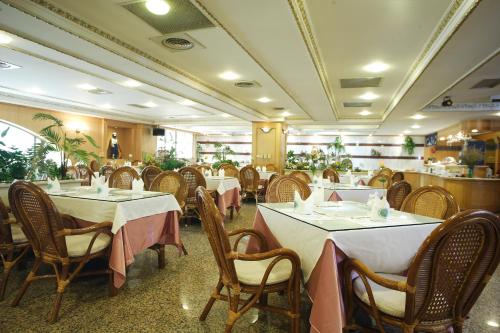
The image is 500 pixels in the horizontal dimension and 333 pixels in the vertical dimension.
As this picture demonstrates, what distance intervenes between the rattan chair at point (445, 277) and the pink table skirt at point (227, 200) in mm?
3933

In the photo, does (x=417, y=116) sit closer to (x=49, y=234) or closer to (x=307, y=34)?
(x=307, y=34)

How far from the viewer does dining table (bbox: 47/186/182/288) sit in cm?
242

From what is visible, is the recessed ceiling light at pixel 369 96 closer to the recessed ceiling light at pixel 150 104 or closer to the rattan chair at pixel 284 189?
the rattan chair at pixel 284 189

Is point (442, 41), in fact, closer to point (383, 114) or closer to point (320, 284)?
point (320, 284)

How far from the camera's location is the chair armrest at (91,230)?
210 centimetres

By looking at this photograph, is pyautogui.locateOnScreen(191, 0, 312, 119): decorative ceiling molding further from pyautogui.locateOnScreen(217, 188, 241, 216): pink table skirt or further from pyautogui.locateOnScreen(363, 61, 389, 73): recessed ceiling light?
pyautogui.locateOnScreen(217, 188, 241, 216): pink table skirt

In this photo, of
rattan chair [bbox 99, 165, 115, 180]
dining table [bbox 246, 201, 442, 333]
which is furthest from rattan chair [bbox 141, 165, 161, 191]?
dining table [bbox 246, 201, 442, 333]

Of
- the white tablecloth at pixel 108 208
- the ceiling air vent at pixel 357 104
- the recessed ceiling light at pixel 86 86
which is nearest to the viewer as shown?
the white tablecloth at pixel 108 208

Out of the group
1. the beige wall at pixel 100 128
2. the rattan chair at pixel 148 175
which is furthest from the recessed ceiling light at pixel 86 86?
the rattan chair at pixel 148 175

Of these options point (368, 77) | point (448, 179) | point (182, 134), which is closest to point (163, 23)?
point (368, 77)

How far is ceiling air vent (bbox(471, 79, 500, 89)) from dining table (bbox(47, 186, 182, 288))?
573cm

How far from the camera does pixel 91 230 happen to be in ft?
7.33

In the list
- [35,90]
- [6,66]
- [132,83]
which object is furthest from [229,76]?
[35,90]

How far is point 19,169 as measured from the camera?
10.6 ft
